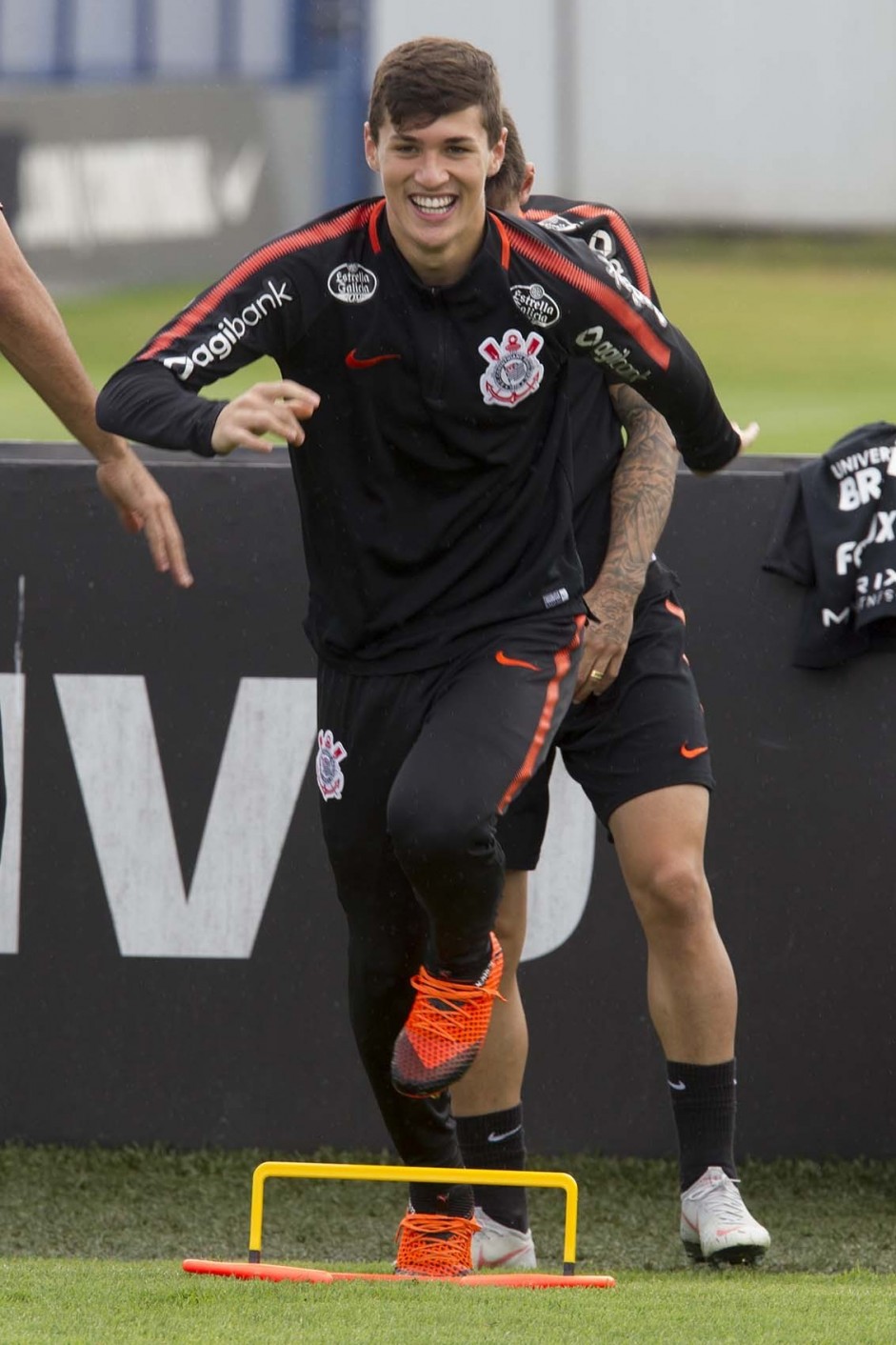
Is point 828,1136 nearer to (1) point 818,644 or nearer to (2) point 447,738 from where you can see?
(1) point 818,644

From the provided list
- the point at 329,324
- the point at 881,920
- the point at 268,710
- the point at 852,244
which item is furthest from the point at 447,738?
the point at 852,244

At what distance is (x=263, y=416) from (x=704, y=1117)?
1.71m

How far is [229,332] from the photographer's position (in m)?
3.19

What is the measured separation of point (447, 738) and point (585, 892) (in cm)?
153

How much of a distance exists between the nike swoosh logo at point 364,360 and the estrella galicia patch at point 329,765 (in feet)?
2.09

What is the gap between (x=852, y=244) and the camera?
962 cm

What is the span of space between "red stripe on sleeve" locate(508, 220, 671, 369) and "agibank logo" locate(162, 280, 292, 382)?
0.40 meters

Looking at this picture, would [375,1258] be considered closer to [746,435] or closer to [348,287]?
[746,435]

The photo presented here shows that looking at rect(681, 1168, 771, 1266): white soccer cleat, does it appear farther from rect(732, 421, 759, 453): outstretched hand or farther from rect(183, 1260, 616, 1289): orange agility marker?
rect(732, 421, 759, 453): outstretched hand

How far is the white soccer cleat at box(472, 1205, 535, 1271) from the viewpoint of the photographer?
149 inches

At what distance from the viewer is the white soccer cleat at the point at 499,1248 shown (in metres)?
3.79

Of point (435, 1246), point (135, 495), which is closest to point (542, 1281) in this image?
point (435, 1246)

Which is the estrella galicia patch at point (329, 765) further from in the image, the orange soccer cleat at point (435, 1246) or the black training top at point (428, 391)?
the orange soccer cleat at point (435, 1246)

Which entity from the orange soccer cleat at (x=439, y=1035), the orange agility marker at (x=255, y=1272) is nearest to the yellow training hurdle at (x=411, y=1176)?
the orange agility marker at (x=255, y=1272)
